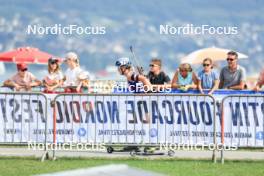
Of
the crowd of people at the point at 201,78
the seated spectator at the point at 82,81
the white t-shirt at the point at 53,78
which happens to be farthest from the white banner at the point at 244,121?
the white t-shirt at the point at 53,78

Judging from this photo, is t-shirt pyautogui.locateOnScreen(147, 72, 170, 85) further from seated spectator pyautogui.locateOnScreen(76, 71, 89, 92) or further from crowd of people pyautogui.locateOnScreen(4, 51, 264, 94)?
seated spectator pyautogui.locateOnScreen(76, 71, 89, 92)

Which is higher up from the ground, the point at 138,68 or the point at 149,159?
the point at 138,68

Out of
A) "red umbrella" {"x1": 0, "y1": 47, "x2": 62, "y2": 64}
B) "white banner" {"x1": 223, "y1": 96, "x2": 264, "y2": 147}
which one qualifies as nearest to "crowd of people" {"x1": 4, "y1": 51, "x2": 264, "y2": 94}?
"white banner" {"x1": 223, "y1": 96, "x2": 264, "y2": 147}

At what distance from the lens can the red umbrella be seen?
2150 cm

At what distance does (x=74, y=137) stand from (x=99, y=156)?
0.49m

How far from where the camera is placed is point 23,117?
13.0 m

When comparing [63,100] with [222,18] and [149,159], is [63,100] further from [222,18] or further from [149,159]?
[222,18]

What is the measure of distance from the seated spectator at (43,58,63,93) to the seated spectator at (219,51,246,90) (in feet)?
9.70

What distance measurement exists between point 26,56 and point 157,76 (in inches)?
309

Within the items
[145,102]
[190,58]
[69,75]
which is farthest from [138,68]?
[145,102]

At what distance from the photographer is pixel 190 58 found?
68.6 ft

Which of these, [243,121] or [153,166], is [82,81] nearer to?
[243,121]

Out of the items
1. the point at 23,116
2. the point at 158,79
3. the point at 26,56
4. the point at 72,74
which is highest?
the point at 26,56

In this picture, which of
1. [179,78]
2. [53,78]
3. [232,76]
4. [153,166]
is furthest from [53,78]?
[153,166]
